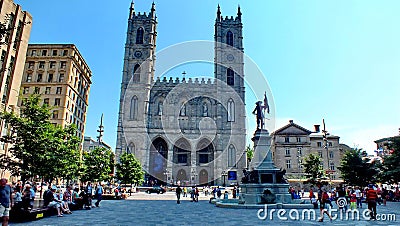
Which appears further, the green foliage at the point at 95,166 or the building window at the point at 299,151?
the building window at the point at 299,151

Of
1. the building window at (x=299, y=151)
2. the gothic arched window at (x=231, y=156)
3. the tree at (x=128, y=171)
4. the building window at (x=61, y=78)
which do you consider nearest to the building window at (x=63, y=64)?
the building window at (x=61, y=78)

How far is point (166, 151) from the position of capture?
1997 inches

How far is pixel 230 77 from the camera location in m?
54.2

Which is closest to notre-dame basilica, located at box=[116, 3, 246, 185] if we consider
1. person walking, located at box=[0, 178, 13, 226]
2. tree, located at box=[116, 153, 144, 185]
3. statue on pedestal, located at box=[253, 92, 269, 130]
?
tree, located at box=[116, 153, 144, 185]

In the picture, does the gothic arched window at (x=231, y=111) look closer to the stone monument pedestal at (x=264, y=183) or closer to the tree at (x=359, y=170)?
the tree at (x=359, y=170)

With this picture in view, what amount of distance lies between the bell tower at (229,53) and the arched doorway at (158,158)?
693 inches

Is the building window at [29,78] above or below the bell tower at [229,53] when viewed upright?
below

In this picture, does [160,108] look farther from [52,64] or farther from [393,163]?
[393,163]

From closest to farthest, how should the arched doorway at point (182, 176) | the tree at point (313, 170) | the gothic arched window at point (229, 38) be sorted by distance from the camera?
the tree at point (313, 170), the arched doorway at point (182, 176), the gothic arched window at point (229, 38)

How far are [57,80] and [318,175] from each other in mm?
40904

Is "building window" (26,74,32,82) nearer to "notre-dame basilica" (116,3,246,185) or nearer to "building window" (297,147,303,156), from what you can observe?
"notre-dame basilica" (116,3,246,185)

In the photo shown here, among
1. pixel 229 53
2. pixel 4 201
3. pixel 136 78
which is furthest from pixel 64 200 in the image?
pixel 229 53

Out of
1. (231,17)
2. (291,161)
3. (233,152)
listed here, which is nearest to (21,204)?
(233,152)

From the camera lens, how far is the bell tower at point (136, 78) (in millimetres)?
48606
